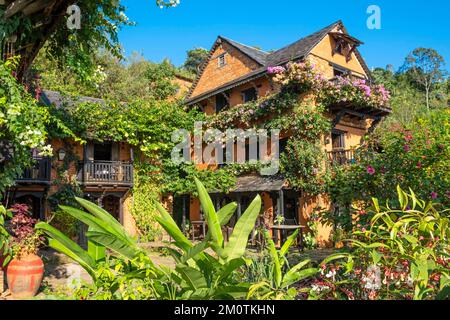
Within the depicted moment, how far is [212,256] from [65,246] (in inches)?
29.9

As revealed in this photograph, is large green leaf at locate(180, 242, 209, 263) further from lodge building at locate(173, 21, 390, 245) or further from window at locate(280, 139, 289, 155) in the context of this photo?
window at locate(280, 139, 289, 155)

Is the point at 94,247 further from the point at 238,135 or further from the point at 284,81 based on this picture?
the point at 238,135

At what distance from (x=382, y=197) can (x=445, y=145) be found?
4.21 ft

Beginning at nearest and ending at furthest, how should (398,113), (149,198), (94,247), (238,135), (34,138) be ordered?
1. (94,247)
2. (34,138)
3. (238,135)
4. (149,198)
5. (398,113)

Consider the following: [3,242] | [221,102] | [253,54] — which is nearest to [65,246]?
[3,242]

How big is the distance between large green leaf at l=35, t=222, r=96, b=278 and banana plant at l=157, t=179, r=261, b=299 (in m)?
0.46

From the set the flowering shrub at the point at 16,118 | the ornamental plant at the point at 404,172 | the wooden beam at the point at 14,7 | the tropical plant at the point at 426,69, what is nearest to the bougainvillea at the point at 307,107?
the ornamental plant at the point at 404,172

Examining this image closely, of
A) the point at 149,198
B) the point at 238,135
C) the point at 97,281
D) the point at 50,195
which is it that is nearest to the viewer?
the point at 97,281

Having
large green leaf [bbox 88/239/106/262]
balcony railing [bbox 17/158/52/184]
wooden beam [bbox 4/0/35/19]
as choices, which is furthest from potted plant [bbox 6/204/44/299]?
balcony railing [bbox 17/158/52/184]

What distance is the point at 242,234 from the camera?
6.61 feet

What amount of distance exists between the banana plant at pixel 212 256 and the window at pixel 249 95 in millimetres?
17430

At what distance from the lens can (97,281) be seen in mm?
1926

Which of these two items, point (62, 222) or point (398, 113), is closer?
point (62, 222)

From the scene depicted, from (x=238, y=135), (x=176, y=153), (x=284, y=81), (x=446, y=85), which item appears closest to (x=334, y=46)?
(x=284, y=81)
